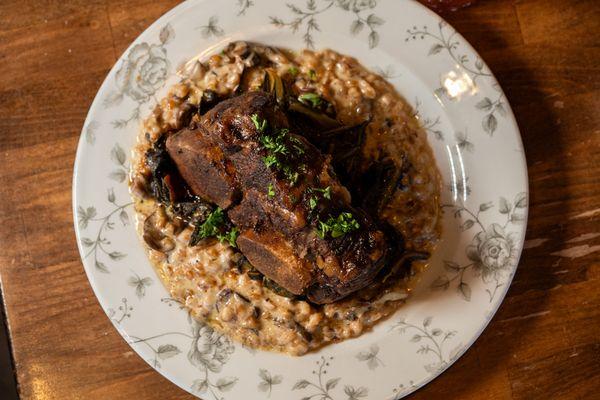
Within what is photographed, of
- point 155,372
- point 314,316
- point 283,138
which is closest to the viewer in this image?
point 283,138

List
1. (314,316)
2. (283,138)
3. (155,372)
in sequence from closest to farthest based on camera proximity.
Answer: (283,138) < (314,316) < (155,372)

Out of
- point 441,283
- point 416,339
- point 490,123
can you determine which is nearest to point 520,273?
point 441,283

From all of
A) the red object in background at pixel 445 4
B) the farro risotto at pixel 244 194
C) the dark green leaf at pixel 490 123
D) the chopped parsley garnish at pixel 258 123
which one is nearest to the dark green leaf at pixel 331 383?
the farro risotto at pixel 244 194

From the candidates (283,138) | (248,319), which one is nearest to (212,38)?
(283,138)

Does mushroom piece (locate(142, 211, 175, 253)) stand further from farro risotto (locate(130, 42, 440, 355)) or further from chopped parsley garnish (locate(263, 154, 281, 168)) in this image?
→ chopped parsley garnish (locate(263, 154, 281, 168))

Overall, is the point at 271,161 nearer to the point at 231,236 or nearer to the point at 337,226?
the point at 337,226

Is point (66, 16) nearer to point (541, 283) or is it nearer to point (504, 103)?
point (504, 103)

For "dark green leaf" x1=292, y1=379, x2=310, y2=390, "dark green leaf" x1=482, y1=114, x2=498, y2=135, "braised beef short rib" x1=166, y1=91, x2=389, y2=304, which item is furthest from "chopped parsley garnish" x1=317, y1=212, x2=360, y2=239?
"dark green leaf" x1=482, y1=114, x2=498, y2=135
